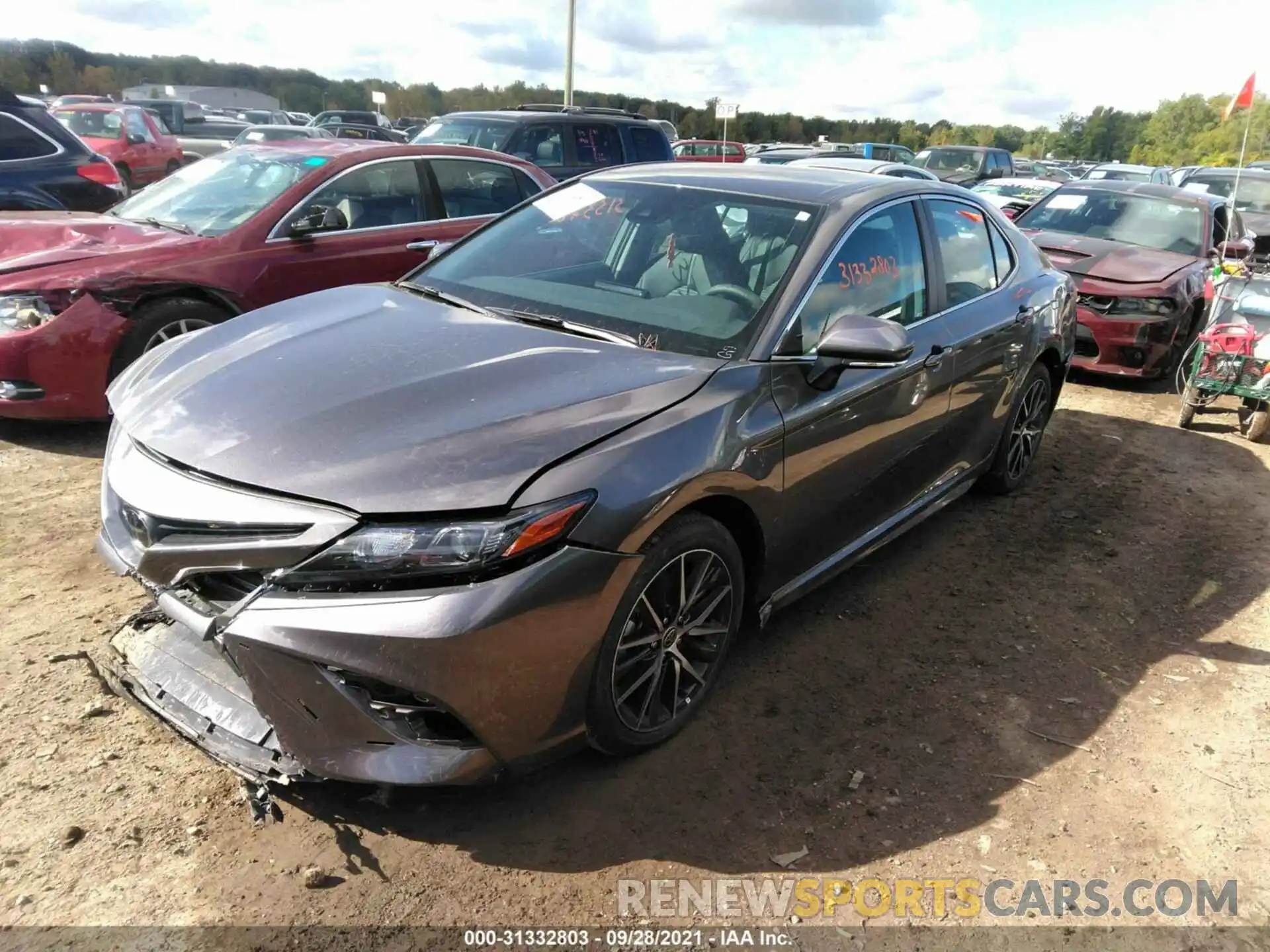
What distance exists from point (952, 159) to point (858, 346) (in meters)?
18.0

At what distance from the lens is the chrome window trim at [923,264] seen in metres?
2.99

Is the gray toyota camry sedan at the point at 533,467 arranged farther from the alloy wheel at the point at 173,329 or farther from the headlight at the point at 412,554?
the alloy wheel at the point at 173,329

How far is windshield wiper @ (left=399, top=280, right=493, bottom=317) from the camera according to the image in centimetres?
332

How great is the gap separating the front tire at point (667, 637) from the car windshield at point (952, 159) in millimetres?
17607

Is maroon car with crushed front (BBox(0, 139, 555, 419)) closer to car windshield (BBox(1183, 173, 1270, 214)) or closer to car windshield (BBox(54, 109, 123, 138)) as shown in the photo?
car windshield (BBox(54, 109, 123, 138))

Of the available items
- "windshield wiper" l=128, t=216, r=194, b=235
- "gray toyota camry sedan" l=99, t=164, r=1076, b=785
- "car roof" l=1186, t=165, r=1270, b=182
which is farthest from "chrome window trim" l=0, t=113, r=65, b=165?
"car roof" l=1186, t=165, r=1270, b=182

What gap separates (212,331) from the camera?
10.5ft

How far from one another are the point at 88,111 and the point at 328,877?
17961mm

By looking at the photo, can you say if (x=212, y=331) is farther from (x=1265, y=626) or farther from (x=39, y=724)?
(x=1265, y=626)

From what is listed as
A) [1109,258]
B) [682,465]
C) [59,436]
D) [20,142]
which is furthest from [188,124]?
[682,465]

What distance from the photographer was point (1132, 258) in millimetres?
7875

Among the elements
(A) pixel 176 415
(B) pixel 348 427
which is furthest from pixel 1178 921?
(A) pixel 176 415

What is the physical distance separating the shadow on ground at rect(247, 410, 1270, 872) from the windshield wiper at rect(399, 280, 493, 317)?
1.62 meters

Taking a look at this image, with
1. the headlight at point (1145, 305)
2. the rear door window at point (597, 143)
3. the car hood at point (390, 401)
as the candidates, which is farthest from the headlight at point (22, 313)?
the headlight at point (1145, 305)
